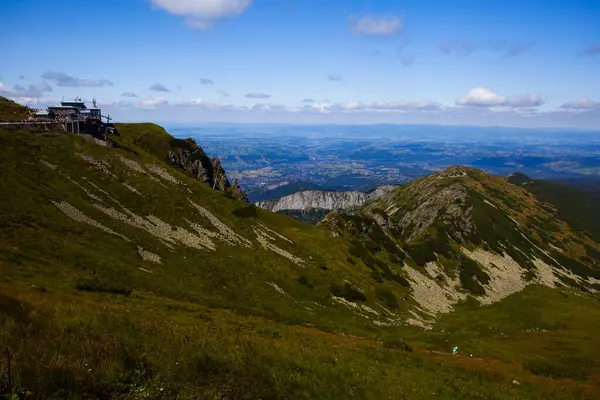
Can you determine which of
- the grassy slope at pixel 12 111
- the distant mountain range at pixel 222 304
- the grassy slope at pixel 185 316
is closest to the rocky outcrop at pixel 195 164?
the distant mountain range at pixel 222 304

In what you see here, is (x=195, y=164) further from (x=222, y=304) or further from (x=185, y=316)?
(x=185, y=316)

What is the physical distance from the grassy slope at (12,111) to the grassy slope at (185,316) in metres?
36.6

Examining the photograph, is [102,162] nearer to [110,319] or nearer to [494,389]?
[110,319]

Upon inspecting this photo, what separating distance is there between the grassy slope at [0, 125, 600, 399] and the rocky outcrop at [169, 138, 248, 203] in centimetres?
5127

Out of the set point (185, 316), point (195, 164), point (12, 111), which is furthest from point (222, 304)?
point (195, 164)

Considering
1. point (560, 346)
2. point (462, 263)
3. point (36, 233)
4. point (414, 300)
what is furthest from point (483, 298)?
point (36, 233)

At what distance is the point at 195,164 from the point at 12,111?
6102 centimetres

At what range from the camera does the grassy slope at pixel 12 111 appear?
356ft

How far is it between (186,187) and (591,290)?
19277 cm

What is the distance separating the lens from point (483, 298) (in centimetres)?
13025

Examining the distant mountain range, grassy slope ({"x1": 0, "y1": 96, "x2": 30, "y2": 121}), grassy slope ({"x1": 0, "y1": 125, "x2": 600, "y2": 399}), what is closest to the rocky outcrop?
the distant mountain range

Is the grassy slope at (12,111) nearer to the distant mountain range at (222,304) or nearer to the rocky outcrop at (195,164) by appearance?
the distant mountain range at (222,304)

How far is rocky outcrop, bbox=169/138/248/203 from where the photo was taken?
Result: 14938 cm

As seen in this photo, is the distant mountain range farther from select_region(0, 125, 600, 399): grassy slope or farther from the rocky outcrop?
the rocky outcrop
